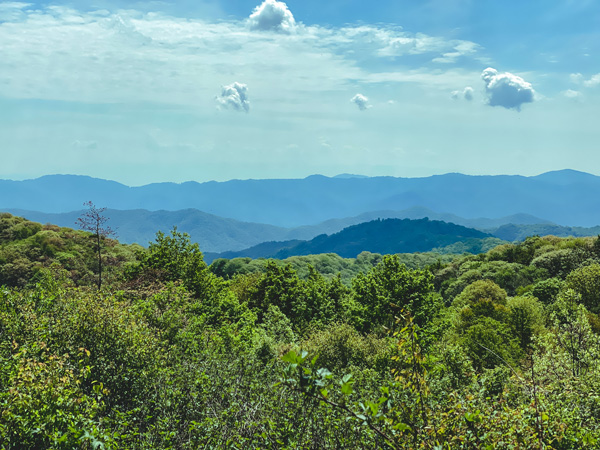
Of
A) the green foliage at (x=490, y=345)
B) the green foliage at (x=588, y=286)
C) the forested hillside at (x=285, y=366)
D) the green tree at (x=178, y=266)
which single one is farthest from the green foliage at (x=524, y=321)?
the green tree at (x=178, y=266)

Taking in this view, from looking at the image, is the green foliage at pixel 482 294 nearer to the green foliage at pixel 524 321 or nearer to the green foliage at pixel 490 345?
the green foliage at pixel 524 321

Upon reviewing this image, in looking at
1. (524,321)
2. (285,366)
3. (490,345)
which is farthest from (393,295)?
(285,366)

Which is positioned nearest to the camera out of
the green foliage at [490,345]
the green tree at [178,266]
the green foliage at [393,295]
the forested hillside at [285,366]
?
the forested hillside at [285,366]

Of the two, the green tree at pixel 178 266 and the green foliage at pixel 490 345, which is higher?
the green tree at pixel 178 266

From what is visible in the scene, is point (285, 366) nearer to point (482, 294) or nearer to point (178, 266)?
point (178, 266)

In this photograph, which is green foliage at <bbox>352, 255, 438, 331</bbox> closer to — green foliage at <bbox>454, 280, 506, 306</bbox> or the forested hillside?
the forested hillside

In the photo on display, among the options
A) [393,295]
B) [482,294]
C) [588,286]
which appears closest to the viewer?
[393,295]

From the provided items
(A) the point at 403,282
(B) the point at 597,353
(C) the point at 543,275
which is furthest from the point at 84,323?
(C) the point at 543,275

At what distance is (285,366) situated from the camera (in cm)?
1861

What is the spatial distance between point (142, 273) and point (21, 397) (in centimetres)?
3777

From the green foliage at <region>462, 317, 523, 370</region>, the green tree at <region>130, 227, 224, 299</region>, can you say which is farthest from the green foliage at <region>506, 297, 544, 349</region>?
the green tree at <region>130, 227, 224, 299</region>

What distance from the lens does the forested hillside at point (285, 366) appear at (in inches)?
323

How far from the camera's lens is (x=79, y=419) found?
8.83 meters

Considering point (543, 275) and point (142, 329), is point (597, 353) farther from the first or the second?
point (543, 275)
